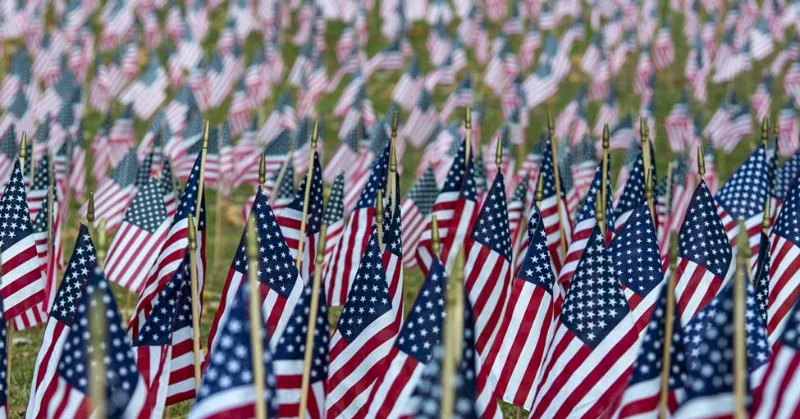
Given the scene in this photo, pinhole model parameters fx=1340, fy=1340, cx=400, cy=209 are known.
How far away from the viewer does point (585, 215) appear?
1016 cm

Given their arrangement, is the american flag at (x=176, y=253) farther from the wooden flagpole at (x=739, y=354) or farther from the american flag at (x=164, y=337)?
the wooden flagpole at (x=739, y=354)

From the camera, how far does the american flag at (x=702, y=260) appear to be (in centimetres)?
917

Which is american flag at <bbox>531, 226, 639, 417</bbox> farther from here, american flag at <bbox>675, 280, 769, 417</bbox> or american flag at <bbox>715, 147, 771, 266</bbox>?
american flag at <bbox>715, 147, 771, 266</bbox>

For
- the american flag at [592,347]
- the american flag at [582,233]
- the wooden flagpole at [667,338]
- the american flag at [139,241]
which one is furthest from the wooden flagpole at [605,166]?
the american flag at [139,241]

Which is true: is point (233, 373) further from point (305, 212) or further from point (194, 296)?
point (305, 212)

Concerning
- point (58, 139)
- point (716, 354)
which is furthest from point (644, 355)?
point (58, 139)

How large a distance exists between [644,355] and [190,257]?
2761 millimetres

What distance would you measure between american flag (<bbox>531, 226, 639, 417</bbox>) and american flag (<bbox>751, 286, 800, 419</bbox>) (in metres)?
1.34

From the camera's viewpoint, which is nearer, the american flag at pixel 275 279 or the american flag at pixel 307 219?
the american flag at pixel 275 279

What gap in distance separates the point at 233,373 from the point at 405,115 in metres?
19.2

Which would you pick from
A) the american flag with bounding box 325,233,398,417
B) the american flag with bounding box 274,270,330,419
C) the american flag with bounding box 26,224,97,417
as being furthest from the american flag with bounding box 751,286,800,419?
the american flag with bounding box 26,224,97,417

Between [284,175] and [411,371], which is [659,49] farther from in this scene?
[411,371]

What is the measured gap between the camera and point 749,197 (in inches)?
461

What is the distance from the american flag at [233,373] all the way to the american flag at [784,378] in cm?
240
